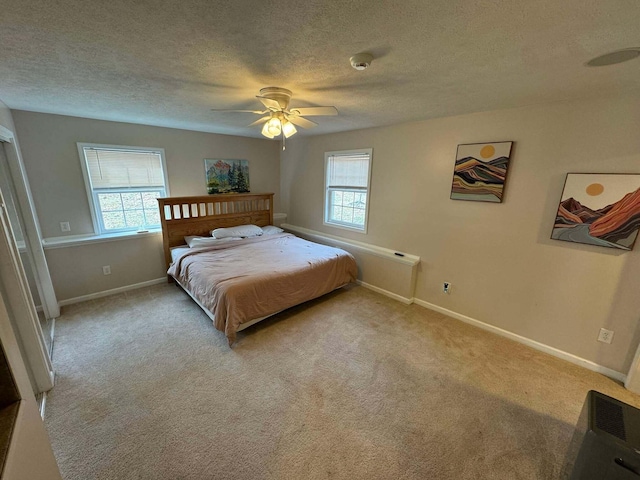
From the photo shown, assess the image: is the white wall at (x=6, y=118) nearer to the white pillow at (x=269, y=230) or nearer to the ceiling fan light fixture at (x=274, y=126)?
the ceiling fan light fixture at (x=274, y=126)

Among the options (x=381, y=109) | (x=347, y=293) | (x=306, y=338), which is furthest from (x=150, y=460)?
(x=381, y=109)

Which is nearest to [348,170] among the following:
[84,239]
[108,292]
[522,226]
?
[522,226]

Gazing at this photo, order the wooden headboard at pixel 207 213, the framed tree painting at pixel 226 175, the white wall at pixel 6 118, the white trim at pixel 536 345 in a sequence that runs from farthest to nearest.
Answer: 1. the framed tree painting at pixel 226 175
2. the wooden headboard at pixel 207 213
3. the white wall at pixel 6 118
4. the white trim at pixel 536 345

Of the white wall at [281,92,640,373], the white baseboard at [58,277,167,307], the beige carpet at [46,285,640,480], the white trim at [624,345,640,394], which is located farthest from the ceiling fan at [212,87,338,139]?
the white trim at [624,345,640,394]

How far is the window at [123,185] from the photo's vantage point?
323cm

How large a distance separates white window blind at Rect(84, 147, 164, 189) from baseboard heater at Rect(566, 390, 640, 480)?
469 centimetres

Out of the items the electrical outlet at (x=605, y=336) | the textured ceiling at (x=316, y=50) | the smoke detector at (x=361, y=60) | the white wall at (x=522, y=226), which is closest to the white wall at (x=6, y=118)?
the textured ceiling at (x=316, y=50)

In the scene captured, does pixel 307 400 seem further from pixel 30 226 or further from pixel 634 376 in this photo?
pixel 30 226

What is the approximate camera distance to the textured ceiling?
103 cm

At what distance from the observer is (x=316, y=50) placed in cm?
136

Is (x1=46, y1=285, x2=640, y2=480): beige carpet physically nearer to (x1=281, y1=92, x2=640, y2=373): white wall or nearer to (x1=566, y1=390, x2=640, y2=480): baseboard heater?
(x1=281, y1=92, x2=640, y2=373): white wall

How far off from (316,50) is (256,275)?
2037 millimetres

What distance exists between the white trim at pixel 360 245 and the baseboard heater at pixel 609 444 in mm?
2080

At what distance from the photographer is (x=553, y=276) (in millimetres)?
2352
